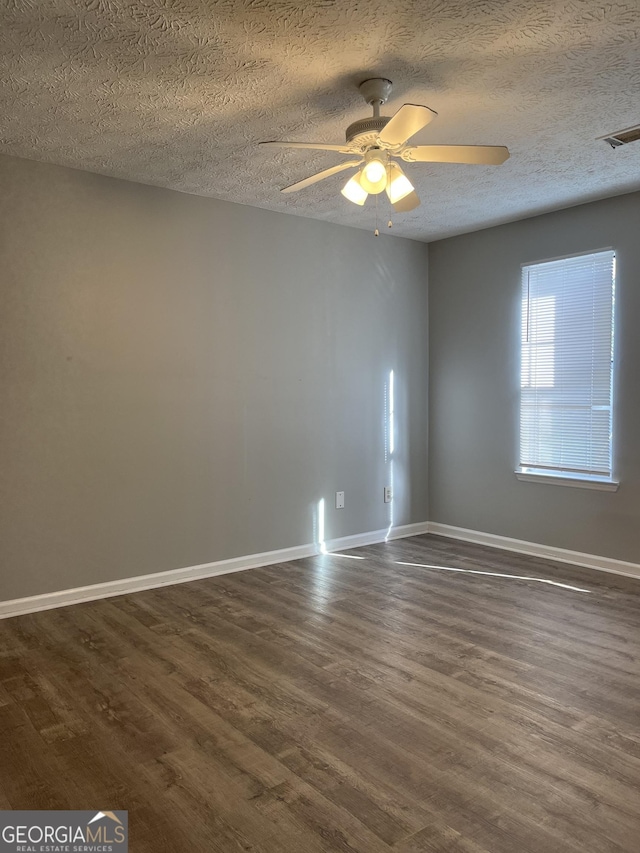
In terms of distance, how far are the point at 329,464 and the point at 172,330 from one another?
1.61m

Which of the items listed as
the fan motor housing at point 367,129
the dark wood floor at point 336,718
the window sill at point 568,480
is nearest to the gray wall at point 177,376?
the dark wood floor at point 336,718

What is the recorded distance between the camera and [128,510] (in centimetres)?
→ 392

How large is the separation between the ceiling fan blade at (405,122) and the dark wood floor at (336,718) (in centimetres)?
221

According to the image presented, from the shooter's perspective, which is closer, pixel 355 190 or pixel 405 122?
pixel 405 122

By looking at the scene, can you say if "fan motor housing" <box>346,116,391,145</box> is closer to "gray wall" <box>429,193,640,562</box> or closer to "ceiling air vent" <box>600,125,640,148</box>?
"ceiling air vent" <box>600,125,640,148</box>

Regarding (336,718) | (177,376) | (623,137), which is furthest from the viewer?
(177,376)

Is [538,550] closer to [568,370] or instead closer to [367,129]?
[568,370]

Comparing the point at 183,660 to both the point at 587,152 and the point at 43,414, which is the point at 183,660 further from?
the point at 587,152

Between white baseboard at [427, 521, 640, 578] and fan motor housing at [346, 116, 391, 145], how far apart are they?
128 inches

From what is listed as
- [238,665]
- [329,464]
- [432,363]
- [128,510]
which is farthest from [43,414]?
[432,363]

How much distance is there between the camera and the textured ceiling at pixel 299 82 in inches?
84.1

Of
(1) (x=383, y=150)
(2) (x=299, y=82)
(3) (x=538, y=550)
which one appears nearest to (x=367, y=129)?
(1) (x=383, y=150)

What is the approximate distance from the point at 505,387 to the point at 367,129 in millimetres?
2882

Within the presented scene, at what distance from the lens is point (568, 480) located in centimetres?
455
